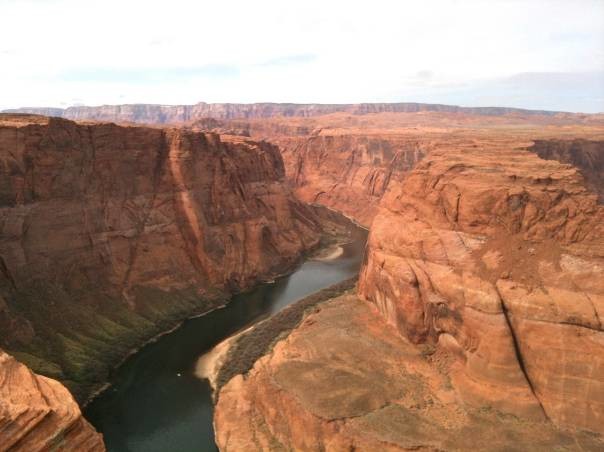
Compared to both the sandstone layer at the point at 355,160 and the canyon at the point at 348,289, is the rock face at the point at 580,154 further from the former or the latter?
the canyon at the point at 348,289

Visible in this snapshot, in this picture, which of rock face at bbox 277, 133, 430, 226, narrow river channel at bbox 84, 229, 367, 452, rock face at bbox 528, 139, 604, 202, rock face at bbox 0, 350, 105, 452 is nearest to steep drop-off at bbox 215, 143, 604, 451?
narrow river channel at bbox 84, 229, 367, 452

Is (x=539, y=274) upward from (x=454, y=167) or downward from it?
downward

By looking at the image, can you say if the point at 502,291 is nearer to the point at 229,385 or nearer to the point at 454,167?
the point at 454,167

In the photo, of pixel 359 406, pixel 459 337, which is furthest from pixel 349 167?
pixel 359 406

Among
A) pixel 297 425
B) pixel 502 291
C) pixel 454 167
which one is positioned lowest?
pixel 297 425

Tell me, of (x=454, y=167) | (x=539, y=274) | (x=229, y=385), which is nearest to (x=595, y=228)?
Result: (x=539, y=274)

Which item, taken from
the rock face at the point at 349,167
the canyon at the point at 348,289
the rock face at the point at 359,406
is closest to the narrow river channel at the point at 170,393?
the canyon at the point at 348,289

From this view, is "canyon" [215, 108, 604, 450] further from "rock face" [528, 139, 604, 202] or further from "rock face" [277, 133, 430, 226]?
"rock face" [277, 133, 430, 226]
